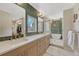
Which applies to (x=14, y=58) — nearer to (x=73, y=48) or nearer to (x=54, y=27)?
(x=54, y=27)

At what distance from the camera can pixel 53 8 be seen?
7.48 feet

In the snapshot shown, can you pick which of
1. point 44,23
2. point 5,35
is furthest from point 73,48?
point 5,35

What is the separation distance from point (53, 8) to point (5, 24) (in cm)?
89

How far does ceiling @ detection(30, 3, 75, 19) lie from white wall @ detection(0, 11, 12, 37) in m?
0.57

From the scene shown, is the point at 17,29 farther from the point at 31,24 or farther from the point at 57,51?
the point at 57,51

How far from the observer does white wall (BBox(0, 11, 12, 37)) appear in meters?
2.08

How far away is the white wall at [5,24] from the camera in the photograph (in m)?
2.08

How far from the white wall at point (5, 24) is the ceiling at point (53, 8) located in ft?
1.86

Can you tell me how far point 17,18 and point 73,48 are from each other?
120 centimetres

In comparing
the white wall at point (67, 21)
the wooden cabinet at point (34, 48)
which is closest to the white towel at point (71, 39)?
the white wall at point (67, 21)

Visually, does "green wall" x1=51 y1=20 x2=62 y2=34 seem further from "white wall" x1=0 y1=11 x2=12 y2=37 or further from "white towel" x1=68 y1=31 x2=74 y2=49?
"white wall" x1=0 y1=11 x2=12 y2=37

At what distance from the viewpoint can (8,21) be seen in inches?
88.9

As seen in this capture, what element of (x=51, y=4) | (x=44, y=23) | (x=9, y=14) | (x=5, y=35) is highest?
(x=51, y=4)

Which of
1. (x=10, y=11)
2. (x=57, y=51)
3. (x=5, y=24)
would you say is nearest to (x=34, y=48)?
(x=57, y=51)
